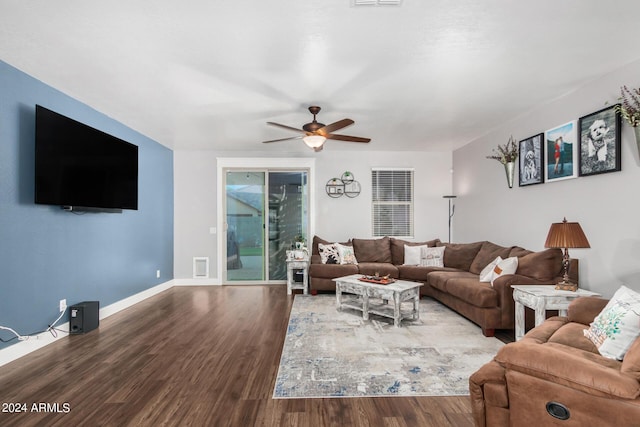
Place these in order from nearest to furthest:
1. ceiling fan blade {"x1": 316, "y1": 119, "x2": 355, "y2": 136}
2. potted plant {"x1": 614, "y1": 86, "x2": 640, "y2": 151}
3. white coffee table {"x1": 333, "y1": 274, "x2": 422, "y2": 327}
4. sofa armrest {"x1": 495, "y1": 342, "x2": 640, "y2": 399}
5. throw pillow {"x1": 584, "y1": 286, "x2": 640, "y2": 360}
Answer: sofa armrest {"x1": 495, "y1": 342, "x2": 640, "y2": 399} → throw pillow {"x1": 584, "y1": 286, "x2": 640, "y2": 360} → potted plant {"x1": 614, "y1": 86, "x2": 640, "y2": 151} → ceiling fan blade {"x1": 316, "y1": 119, "x2": 355, "y2": 136} → white coffee table {"x1": 333, "y1": 274, "x2": 422, "y2": 327}

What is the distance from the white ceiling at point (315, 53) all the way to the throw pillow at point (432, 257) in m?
2.41

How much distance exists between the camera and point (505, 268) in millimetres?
3771

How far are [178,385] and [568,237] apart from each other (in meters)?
3.60

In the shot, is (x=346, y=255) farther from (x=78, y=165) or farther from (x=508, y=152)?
(x=78, y=165)

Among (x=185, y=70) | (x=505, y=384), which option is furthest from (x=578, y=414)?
(x=185, y=70)

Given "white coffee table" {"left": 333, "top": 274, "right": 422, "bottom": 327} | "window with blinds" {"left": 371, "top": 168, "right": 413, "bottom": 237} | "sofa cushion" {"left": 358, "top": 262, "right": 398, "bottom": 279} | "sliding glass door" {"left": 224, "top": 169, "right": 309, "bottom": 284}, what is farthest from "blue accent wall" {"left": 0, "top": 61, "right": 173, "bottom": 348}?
"window with blinds" {"left": 371, "top": 168, "right": 413, "bottom": 237}

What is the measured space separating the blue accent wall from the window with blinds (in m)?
4.22

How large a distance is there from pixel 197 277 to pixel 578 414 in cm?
597

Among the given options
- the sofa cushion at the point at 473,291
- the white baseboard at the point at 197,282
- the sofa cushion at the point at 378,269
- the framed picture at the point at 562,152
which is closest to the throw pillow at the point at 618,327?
the sofa cushion at the point at 473,291

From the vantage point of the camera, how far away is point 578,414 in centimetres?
153

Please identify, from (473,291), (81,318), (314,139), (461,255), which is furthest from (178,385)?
(461,255)

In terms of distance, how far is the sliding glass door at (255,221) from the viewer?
6402mm

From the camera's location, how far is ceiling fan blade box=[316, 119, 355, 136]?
3.45 m

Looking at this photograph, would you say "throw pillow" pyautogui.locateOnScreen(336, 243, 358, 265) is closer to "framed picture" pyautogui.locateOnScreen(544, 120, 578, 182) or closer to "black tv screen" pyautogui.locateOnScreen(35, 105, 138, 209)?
"framed picture" pyautogui.locateOnScreen(544, 120, 578, 182)
